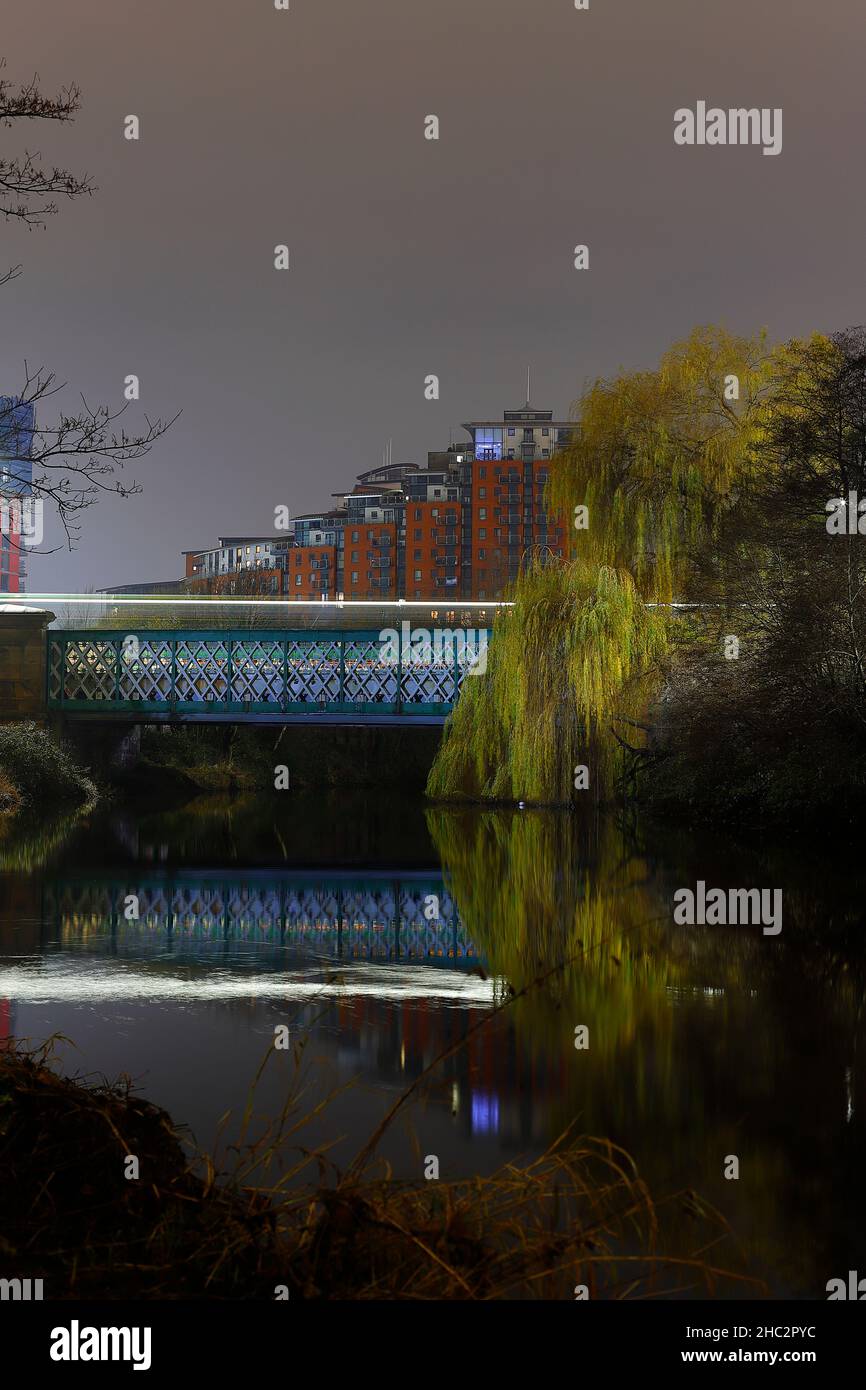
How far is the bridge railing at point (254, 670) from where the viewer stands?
44.7m

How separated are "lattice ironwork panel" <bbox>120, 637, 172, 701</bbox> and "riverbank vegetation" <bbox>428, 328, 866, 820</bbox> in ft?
40.1

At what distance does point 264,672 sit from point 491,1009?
1431 inches

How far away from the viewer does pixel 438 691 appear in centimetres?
4650

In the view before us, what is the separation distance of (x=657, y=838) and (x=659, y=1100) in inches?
742

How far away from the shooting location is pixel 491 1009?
10.7m

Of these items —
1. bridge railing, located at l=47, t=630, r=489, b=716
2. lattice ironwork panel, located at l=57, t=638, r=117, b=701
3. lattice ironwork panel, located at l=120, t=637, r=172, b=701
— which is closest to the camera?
bridge railing, located at l=47, t=630, r=489, b=716

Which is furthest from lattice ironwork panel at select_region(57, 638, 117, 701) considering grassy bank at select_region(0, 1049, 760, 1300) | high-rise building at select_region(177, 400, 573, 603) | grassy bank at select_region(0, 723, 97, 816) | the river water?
high-rise building at select_region(177, 400, 573, 603)

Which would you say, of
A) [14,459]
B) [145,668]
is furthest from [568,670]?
[14,459]

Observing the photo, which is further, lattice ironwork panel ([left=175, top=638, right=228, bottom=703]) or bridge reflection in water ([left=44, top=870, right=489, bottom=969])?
lattice ironwork panel ([left=175, top=638, right=228, bottom=703])

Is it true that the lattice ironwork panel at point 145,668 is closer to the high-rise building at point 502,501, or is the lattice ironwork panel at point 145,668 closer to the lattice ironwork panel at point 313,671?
the lattice ironwork panel at point 313,671

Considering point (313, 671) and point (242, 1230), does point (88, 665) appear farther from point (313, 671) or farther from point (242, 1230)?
point (242, 1230)

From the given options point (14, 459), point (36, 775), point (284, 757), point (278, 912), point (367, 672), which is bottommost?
point (278, 912)

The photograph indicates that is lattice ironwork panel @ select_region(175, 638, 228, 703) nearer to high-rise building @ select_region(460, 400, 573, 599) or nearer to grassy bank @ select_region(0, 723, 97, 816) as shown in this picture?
grassy bank @ select_region(0, 723, 97, 816)

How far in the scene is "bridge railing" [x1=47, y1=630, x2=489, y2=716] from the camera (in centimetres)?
4469
